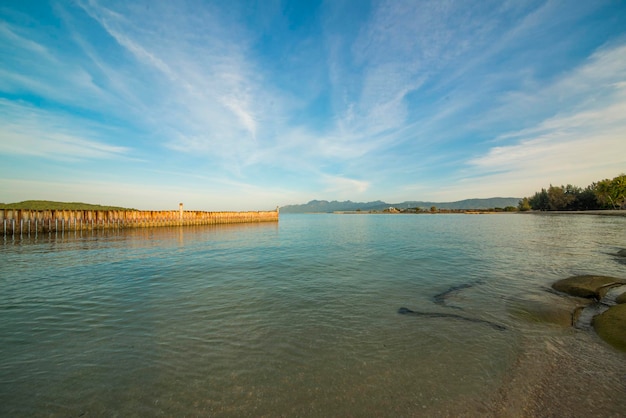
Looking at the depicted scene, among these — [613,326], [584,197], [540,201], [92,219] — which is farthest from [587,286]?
[540,201]

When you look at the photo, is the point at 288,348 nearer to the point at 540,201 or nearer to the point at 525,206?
the point at 540,201

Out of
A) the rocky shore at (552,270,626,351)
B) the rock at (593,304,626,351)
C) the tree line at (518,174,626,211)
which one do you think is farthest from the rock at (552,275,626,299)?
the tree line at (518,174,626,211)

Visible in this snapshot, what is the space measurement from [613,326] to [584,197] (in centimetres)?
14284

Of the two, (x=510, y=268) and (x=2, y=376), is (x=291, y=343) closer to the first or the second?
(x=2, y=376)

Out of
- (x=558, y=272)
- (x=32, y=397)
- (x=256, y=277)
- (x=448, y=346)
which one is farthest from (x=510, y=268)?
(x=32, y=397)

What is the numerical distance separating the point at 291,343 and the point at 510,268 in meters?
14.0

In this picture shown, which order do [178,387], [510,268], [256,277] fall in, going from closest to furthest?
[178,387], [256,277], [510,268]

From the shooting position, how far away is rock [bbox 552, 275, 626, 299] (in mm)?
9375

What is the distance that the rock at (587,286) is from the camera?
938 centimetres

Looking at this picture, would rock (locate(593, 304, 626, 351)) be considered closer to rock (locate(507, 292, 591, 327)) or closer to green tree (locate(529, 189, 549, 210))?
rock (locate(507, 292, 591, 327))

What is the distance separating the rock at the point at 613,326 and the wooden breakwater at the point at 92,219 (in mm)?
47679

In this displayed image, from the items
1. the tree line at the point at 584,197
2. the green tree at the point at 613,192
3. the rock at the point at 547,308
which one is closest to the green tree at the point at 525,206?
the tree line at the point at 584,197

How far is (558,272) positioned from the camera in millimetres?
12977

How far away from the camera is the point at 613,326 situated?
6457 mm
